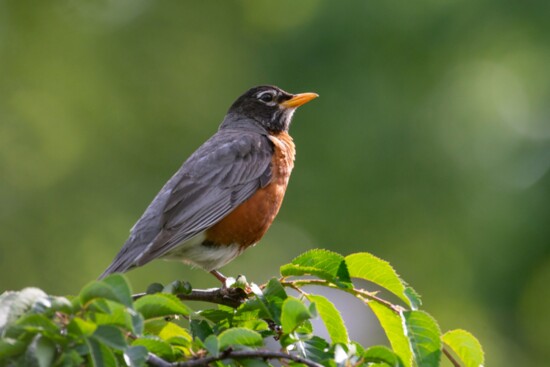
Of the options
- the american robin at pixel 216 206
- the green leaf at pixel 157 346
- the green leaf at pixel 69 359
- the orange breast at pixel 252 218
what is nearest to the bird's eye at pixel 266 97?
the american robin at pixel 216 206

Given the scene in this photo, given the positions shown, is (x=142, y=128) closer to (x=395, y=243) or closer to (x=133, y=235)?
(x=395, y=243)

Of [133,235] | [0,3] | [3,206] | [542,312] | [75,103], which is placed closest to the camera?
[133,235]

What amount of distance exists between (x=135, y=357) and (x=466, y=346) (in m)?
0.99

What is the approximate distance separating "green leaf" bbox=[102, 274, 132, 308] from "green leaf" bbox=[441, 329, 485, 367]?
97cm

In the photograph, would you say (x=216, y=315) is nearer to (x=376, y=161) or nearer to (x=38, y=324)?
(x=38, y=324)

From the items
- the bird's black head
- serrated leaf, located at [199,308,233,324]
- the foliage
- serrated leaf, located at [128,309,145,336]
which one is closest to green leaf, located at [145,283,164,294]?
the foliage

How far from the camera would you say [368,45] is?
9414 mm

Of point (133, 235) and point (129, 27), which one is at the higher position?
point (129, 27)

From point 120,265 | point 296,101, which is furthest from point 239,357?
point 296,101

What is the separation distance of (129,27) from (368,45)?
421cm

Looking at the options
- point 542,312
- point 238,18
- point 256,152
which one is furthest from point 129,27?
point 256,152

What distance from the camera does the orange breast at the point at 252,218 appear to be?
182 inches

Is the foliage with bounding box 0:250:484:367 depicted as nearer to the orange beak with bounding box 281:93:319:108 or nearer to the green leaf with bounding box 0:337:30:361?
the green leaf with bounding box 0:337:30:361

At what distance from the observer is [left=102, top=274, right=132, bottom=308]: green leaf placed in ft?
7.14
